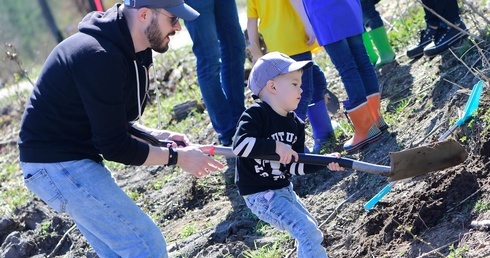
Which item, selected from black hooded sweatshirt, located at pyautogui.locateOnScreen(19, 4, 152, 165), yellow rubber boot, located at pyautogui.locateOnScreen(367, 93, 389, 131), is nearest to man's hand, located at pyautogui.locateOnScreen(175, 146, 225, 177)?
black hooded sweatshirt, located at pyautogui.locateOnScreen(19, 4, 152, 165)

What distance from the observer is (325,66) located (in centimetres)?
822

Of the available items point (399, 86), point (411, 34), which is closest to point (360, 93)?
point (399, 86)

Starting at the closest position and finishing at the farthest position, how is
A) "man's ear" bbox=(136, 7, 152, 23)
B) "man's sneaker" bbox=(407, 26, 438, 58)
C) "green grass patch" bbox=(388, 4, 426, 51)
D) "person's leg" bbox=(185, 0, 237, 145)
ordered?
"man's ear" bbox=(136, 7, 152, 23) < "person's leg" bbox=(185, 0, 237, 145) < "man's sneaker" bbox=(407, 26, 438, 58) < "green grass patch" bbox=(388, 4, 426, 51)

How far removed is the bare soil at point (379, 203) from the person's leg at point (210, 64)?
16.0 inches

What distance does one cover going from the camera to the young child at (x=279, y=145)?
15.0 ft

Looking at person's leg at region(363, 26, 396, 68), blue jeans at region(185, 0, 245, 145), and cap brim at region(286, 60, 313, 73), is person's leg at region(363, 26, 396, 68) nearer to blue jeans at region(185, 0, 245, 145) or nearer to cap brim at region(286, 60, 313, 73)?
blue jeans at region(185, 0, 245, 145)

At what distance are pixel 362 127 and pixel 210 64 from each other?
1282 millimetres

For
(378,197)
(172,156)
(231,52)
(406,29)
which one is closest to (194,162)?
(172,156)

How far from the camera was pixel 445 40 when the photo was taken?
680 centimetres

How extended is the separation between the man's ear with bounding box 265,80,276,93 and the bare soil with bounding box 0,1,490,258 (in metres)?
1.07

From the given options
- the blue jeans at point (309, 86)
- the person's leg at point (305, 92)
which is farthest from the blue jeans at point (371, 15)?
the person's leg at point (305, 92)

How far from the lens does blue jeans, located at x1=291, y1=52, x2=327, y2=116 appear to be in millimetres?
6250

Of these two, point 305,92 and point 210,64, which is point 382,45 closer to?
point 305,92

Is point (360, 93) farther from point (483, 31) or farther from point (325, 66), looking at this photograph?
point (325, 66)
